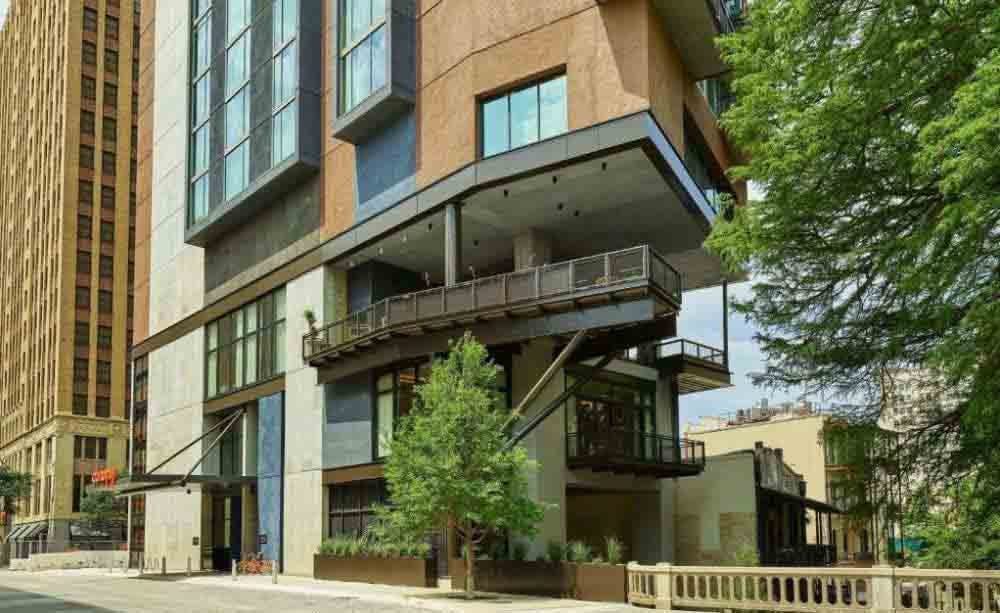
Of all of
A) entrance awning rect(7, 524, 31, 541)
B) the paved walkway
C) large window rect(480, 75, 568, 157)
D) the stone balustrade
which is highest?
large window rect(480, 75, 568, 157)

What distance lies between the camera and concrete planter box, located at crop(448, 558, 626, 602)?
2898cm

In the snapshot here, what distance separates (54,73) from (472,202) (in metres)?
90.3

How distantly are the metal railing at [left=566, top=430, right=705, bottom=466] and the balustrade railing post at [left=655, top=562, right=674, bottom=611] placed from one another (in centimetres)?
1298

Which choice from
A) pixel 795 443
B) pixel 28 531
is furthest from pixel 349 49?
pixel 28 531

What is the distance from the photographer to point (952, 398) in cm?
1476

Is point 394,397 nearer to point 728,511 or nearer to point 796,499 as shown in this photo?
point 728,511

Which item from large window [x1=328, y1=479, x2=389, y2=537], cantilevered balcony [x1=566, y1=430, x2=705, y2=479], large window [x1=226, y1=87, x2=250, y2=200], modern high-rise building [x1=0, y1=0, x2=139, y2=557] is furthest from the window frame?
modern high-rise building [x1=0, y1=0, x2=139, y2=557]

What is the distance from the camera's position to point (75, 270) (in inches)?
4136

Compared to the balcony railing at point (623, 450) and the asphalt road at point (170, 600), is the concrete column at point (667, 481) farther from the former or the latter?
the asphalt road at point (170, 600)

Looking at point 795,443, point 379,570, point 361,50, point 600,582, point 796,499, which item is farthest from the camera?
point 795,443

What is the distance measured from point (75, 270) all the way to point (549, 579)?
87088 millimetres

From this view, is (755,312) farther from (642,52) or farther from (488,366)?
(642,52)

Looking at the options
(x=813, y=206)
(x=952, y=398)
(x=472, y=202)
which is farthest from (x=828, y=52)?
(x=472, y=202)

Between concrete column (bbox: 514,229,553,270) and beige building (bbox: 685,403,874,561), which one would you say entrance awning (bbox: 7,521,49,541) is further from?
concrete column (bbox: 514,229,553,270)
